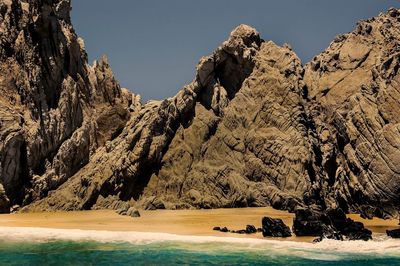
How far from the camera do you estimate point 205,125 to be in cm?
4828

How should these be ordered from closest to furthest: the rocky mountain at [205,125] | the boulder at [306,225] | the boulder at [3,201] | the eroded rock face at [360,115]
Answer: the boulder at [306,225]
the eroded rock face at [360,115]
the boulder at [3,201]
the rocky mountain at [205,125]

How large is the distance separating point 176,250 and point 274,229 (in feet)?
22.1

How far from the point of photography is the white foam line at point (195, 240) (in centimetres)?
2123

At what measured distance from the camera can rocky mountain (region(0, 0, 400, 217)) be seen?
1606 inches

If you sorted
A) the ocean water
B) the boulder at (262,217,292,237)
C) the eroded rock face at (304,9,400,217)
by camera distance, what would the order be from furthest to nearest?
1. the eroded rock face at (304,9,400,217)
2. the boulder at (262,217,292,237)
3. the ocean water

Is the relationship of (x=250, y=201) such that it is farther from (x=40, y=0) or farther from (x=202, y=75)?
(x=40, y=0)

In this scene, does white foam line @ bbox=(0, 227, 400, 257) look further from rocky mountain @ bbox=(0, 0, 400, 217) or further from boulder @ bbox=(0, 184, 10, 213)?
rocky mountain @ bbox=(0, 0, 400, 217)

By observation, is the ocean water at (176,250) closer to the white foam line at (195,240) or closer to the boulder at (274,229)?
the white foam line at (195,240)

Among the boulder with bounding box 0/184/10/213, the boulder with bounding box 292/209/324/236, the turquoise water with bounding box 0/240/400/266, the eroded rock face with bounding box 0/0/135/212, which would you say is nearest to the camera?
the turquoise water with bounding box 0/240/400/266

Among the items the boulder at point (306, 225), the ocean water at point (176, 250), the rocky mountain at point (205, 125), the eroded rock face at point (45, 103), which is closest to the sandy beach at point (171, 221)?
the boulder at point (306, 225)

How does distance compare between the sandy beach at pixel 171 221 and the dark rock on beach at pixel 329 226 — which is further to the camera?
the sandy beach at pixel 171 221

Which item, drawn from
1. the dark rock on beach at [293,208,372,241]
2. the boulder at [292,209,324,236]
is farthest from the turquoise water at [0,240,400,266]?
the boulder at [292,209,324,236]

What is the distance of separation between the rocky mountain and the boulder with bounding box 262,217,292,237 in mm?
13473

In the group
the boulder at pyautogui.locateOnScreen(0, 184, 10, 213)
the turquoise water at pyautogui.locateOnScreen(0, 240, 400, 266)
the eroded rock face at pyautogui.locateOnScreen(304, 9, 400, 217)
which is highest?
the eroded rock face at pyautogui.locateOnScreen(304, 9, 400, 217)
